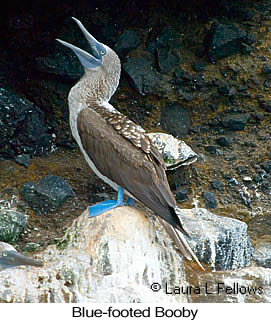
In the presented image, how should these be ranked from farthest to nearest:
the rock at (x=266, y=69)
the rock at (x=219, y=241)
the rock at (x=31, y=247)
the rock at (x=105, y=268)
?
the rock at (x=266, y=69)
the rock at (x=31, y=247)
the rock at (x=219, y=241)
the rock at (x=105, y=268)

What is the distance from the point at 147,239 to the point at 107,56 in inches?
68.0

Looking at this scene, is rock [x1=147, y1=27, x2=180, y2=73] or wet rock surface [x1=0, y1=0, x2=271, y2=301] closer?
wet rock surface [x1=0, y1=0, x2=271, y2=301]

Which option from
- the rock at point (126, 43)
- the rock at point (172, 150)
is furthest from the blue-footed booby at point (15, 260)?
the rock at point (126, 43)

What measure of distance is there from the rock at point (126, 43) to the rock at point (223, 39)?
2.98 ft

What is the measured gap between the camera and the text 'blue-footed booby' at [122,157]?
6247 mm

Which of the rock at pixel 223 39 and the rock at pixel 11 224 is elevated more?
Result: the rock at pixel 223 39

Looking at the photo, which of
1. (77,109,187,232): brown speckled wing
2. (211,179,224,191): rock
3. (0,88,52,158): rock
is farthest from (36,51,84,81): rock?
(77,109,187,232): brown speckled wing

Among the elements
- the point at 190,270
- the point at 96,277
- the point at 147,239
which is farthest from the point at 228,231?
the point at 96,277

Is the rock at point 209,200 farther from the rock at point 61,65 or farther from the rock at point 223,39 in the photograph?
the rock at point 61,65

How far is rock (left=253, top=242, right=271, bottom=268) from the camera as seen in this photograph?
764 cm

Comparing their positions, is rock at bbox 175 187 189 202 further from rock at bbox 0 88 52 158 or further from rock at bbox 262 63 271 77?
rock at bbox 262 63 271 77

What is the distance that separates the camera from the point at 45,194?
321 inches

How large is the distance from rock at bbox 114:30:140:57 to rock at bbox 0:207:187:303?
10.5ft

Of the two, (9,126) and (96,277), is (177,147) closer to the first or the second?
(9,126)
